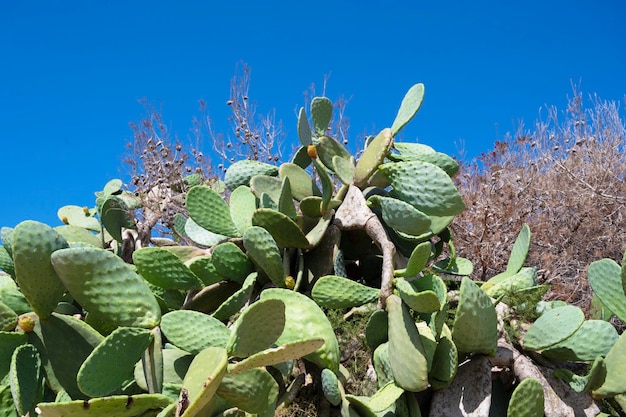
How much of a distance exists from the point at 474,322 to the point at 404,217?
36 centimetres

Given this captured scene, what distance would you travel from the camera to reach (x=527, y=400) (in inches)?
49.2

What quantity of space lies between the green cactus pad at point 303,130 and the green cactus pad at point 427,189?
1.29 feet

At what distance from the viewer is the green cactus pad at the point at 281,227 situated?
158cm

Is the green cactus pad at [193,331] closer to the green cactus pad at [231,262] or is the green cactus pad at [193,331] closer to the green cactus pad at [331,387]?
the green cactus pad at [331,387]

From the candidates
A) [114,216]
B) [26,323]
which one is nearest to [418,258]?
[26,323]

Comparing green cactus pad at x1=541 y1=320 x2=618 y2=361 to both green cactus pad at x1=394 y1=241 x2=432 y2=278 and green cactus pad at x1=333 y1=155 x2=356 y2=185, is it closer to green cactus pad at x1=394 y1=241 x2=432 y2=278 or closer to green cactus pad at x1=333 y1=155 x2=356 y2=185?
green cactus pad at x1=394 y1=241 x2=432 y2=278

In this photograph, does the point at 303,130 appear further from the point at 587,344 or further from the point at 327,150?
the point at 587,344

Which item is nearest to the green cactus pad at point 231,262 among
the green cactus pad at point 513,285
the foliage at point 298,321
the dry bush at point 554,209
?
the foliage at point 298,321

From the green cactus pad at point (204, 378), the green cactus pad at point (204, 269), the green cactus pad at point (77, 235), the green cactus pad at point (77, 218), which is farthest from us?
the green cactus pad at point (77, 218)

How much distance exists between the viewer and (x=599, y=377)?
1.39 meters

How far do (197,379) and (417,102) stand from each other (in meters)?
1.26

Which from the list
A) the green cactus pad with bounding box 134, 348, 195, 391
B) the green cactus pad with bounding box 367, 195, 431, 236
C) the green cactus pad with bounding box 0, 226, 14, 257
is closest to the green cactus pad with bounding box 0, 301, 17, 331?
the green cactus pad with bounding box 134, 348, 195, 391

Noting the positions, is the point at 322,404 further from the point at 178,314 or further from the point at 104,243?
the point at 104,243

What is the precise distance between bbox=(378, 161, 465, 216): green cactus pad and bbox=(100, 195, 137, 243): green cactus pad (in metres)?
1.09
